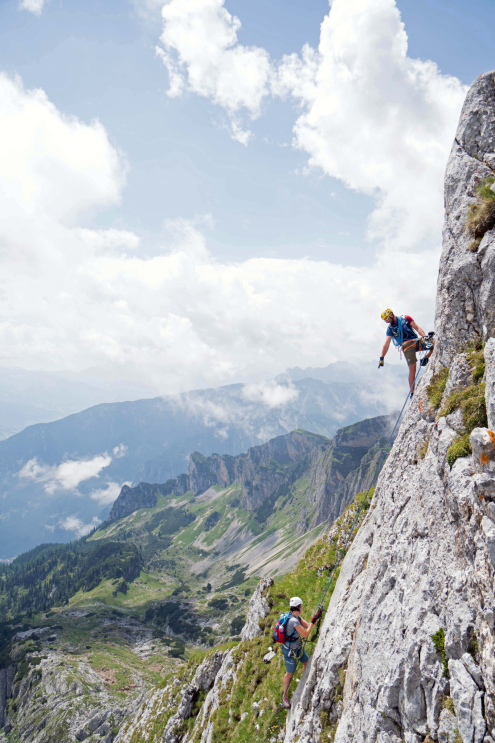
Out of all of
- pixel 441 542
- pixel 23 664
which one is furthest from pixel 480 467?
pixel 23 664

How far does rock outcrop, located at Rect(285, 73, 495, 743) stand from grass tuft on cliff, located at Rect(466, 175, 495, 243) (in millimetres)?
349

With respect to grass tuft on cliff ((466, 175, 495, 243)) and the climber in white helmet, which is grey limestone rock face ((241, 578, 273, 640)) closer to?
the climber in white helmet

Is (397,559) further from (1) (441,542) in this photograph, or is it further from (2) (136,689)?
(2) (136,689)

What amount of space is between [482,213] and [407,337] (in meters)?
6.47

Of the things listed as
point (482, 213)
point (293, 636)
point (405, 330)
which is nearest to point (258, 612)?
point (293, 636)

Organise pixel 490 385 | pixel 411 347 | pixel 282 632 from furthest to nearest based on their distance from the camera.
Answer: pixel 411 347
pixel 282 632
pixel 490 385

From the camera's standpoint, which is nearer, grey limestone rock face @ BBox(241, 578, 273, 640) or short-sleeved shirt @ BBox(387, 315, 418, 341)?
short-sleeved shirt @ BBox(387, 315, 418, 341)

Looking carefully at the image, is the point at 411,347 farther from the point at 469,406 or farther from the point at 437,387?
the point at 469,406

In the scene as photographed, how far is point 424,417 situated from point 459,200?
32.4ft

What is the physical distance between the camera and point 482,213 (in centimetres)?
1254

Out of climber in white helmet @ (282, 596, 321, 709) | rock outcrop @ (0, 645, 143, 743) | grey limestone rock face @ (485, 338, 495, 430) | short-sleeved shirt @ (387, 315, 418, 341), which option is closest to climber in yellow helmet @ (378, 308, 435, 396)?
→ short-sleeved shirt @ (387, 315, 418, 341)

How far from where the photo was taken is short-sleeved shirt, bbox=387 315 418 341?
17.5 m

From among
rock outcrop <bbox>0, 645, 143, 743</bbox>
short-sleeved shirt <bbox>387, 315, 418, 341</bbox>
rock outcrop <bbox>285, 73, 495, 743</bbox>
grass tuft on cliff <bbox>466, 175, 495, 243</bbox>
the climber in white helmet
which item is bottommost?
rock outcrop <bbox>0, 645, 143, 743</bbox>

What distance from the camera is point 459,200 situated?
1486 cm
